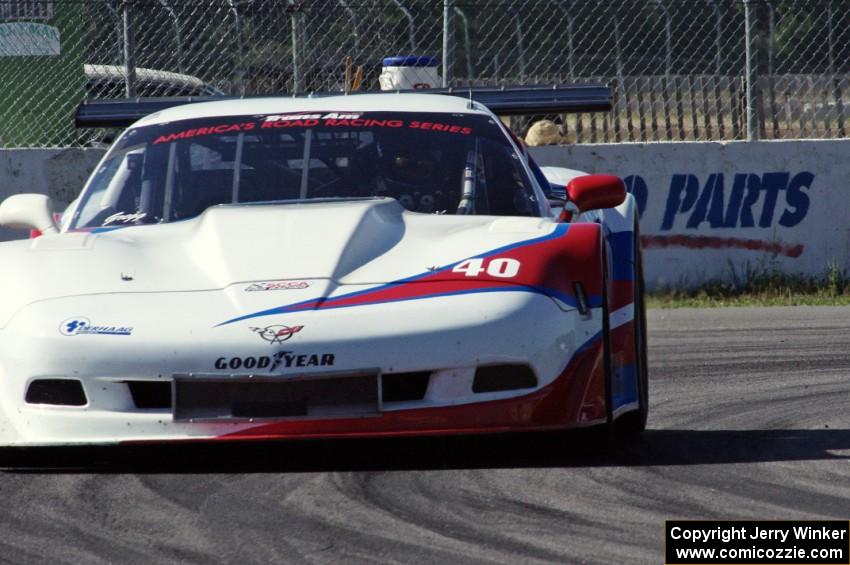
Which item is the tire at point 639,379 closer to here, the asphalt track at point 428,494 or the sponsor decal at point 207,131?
the asphalt track at point 428,494

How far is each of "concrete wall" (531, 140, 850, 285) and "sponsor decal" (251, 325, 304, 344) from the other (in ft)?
20.6

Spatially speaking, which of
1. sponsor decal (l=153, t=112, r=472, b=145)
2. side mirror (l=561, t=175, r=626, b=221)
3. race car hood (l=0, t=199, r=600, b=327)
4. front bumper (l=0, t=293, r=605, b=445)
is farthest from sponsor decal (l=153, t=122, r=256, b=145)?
front bumper (l=0, t=293, r=605, b=445)

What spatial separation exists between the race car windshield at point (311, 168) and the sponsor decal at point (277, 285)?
99cm

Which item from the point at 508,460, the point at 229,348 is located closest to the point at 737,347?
the point at 508,460

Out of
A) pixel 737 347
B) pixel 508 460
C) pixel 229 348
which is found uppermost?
pixel 229 348

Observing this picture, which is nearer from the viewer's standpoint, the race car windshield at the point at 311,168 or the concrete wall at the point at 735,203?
the race car windshield at the point at 311,168

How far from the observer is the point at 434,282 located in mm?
4797

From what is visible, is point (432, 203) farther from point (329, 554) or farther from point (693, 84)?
point (693, 84)

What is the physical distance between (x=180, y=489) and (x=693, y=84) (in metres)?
7.15

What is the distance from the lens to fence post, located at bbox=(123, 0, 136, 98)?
10555mm

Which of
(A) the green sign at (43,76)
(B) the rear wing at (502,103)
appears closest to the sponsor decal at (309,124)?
(B) the rear wing at (502,103)

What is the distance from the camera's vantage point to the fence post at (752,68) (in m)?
10.7

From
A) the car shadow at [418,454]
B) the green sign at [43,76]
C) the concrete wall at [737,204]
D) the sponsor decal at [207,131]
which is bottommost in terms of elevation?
the concrete wall at [737,204]

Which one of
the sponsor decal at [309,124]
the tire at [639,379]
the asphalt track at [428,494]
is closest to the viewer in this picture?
the asphalt track at [428,494]
